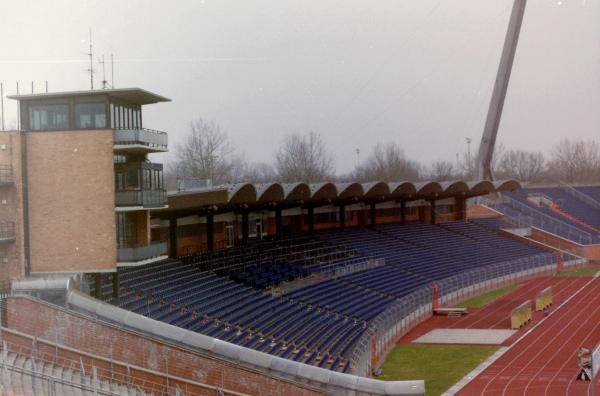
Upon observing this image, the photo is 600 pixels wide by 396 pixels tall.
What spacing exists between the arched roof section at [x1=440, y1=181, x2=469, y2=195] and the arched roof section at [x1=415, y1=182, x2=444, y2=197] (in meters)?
0.47

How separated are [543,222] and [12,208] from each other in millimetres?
54755

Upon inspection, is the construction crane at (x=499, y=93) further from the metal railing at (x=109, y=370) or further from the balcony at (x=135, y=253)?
the metal railing at (x=109, y=370)

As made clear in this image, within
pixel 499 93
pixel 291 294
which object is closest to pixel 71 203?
pixel 291 294

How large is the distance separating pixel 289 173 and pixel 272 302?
5601cm

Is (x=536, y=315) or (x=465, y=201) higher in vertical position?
(x=465, y=201)

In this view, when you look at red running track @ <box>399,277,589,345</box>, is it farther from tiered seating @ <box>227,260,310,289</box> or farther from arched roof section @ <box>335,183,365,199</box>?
arched roof section @ <box>335,183,365,199</box>

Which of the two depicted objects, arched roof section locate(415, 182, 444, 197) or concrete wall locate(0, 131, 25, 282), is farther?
arched roof section locate(415, 182, 444, 197)

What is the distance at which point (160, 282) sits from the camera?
27.9 m

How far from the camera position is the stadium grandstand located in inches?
752

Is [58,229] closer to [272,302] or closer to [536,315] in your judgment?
[272,302]

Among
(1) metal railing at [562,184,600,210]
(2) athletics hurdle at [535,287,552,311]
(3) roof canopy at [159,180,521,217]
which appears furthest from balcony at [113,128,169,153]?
(1) metal railing at [562,184,600,210]

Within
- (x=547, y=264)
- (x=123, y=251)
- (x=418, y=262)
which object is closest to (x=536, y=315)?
(x=418, y=262)

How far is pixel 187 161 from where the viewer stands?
235 ft

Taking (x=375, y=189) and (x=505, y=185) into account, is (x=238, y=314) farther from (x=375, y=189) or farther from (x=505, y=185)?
(x=505, y=185)
